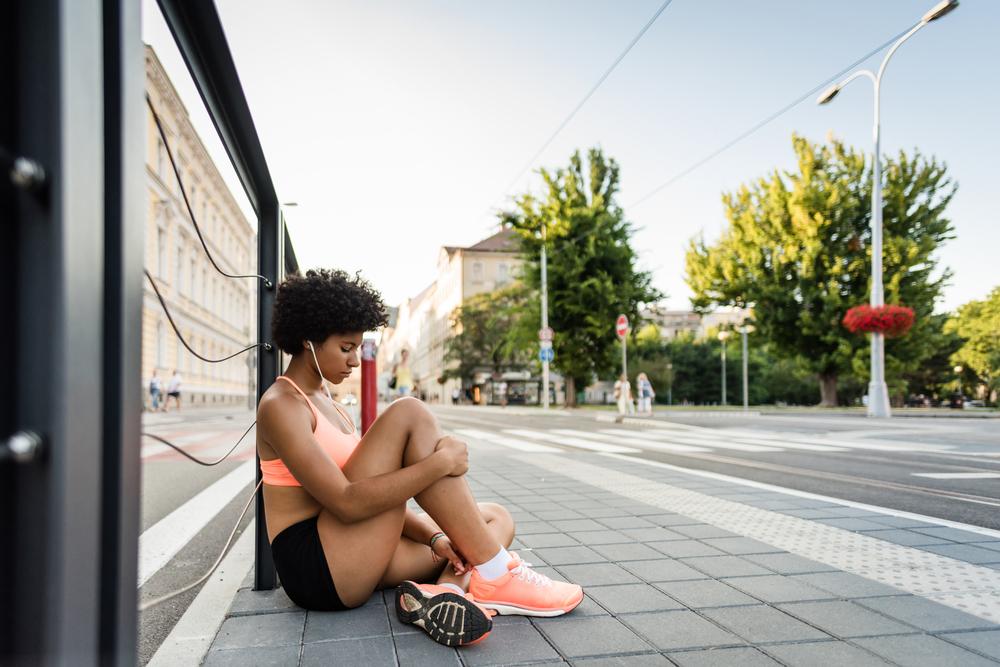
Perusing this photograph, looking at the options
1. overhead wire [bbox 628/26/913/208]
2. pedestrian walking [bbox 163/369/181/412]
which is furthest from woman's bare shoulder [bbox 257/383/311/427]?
pedestrian walking [bbox 163/369/181/412]

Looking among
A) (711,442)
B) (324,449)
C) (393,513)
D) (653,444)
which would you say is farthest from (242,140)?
(711,442)

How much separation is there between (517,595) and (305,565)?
0.75m

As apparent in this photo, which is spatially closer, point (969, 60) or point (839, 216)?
point (969, 60)

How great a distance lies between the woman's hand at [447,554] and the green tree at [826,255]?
29.4 m

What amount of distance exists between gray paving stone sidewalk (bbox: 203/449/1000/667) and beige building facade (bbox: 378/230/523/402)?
47.7 m

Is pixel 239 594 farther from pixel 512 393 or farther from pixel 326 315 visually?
pixel 512 393

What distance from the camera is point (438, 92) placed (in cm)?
1103

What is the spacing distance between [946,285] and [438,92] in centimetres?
2645

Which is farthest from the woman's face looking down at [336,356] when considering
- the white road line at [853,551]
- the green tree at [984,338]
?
the green tree at [984,338]

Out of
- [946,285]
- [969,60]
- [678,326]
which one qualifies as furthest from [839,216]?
[678,326]

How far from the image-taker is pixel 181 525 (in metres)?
4.90

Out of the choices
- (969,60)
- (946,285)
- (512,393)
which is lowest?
(512,393)

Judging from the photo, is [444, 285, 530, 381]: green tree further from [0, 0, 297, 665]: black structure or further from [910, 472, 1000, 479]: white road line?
[0, 0, 297, 665]: black structure

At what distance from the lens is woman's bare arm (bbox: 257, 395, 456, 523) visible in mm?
2318
